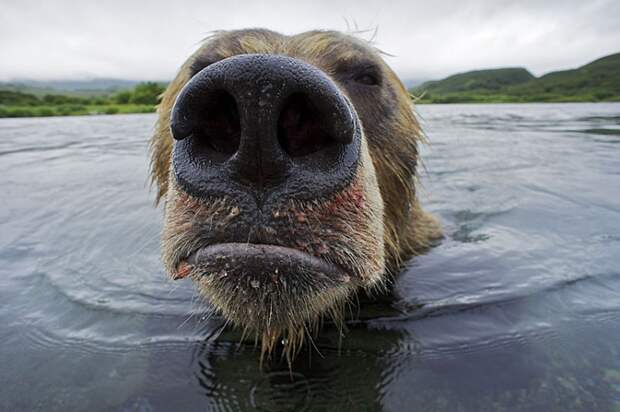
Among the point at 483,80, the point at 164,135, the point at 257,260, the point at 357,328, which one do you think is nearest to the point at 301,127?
the point at 257,260

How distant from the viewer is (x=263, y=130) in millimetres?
1892

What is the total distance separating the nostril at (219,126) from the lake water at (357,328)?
154 centimetres

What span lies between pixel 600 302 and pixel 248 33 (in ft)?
11.9

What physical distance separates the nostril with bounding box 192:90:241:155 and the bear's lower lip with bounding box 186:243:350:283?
440 mm

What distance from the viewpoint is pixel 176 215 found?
2.32m

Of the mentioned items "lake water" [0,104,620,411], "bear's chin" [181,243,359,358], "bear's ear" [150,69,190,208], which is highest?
"bear's ear" [150,69,190,208]

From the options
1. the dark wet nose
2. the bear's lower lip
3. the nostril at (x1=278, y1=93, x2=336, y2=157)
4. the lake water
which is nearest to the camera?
the dark wet nose

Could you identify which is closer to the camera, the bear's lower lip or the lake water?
the bear's lower lip

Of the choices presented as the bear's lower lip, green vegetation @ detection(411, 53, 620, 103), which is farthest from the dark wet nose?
green vegetation @ detection(411, 53, 620, 103)

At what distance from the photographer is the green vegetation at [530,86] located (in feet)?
230

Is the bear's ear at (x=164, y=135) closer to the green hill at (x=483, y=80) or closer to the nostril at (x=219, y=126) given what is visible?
the nostril at (x=219, y=126)

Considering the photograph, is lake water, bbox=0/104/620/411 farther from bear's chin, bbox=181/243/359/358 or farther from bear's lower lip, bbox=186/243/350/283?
bear's lower lip, bbox=186/243/350/283

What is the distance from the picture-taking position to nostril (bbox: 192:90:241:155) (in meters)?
2.01

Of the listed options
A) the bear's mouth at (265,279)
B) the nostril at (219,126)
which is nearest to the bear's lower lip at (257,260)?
the bear's mouth at (265,279)
